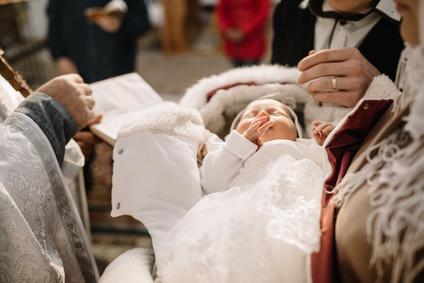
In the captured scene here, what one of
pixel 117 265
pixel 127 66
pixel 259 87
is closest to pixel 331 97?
pixel 259 87

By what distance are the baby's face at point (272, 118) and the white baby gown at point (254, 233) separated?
0.18 meters

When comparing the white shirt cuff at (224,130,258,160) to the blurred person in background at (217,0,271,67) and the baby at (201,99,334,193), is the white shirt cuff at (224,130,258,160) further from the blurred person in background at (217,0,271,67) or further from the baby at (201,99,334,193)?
the blurred person in background at (217,0,271,67)

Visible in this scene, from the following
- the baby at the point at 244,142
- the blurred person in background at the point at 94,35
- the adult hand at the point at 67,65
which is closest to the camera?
the baby at the point at 244,142

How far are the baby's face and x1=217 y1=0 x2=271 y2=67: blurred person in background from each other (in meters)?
1.87

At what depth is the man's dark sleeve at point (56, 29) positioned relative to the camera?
225cm

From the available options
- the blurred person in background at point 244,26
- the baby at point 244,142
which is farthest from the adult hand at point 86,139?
the blurred person in background at point 244,26

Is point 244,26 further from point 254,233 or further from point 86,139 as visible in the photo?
point 254,233

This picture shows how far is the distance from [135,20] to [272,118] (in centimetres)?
139

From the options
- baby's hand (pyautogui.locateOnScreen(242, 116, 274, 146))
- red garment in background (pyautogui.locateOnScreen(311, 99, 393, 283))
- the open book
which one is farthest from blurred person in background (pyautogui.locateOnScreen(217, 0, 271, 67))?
red garment in background (pyautogui.locateOnScreen(311, 99, 393, 283))

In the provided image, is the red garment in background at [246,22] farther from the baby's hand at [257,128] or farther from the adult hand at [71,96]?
the adult hand at [71,96]

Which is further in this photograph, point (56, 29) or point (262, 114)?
point (56, 29)

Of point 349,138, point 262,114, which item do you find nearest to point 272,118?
point 262,114

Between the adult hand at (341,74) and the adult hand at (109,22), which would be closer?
the adult hand at (341,74)

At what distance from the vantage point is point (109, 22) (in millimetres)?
A: 2152
